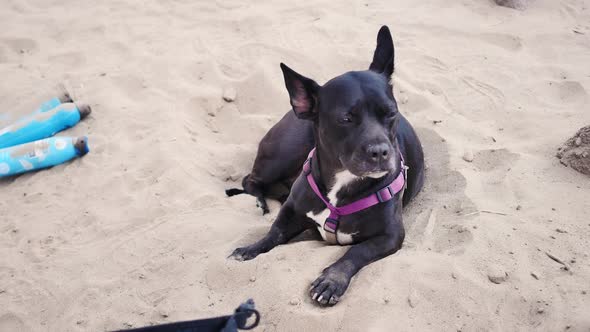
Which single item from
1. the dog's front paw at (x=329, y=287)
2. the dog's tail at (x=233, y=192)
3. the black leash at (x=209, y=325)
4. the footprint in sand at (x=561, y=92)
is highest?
the black leash at (x=209, y=325)

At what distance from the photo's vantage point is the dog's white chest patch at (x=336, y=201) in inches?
132

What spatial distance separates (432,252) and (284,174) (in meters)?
1.61

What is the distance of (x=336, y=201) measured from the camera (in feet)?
11.2

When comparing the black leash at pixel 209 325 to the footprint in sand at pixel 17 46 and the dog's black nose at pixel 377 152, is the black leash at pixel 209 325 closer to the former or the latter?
the dog's black nose at pixel 377 152

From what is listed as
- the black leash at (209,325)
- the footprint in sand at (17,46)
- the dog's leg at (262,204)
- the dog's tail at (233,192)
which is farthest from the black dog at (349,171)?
the footprint in sand at (17,46)

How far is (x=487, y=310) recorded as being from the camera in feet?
8.73

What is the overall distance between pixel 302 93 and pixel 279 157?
Result: 1055 millimetres

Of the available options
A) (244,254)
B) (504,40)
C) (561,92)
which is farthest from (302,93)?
(504,40)

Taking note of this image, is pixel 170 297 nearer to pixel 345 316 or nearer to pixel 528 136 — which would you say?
pixel 345 316

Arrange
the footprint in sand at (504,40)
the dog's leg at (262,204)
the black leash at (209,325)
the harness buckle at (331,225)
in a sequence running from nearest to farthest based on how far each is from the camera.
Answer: the black leash at (209,325) → the harness buckle at (331,225) → the dog's leg at (262,204) → the footprint in sand at (504,40)

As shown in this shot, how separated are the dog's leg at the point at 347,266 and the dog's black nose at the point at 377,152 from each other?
52 centimetres

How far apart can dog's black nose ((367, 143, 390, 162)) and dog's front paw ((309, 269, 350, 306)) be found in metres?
0.62

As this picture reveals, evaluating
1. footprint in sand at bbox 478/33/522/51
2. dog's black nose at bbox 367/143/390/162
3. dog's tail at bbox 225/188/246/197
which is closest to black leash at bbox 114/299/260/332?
dog's black nose at bbox 367/143/390/162

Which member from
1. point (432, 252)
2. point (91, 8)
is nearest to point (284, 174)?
point (432, 252)
